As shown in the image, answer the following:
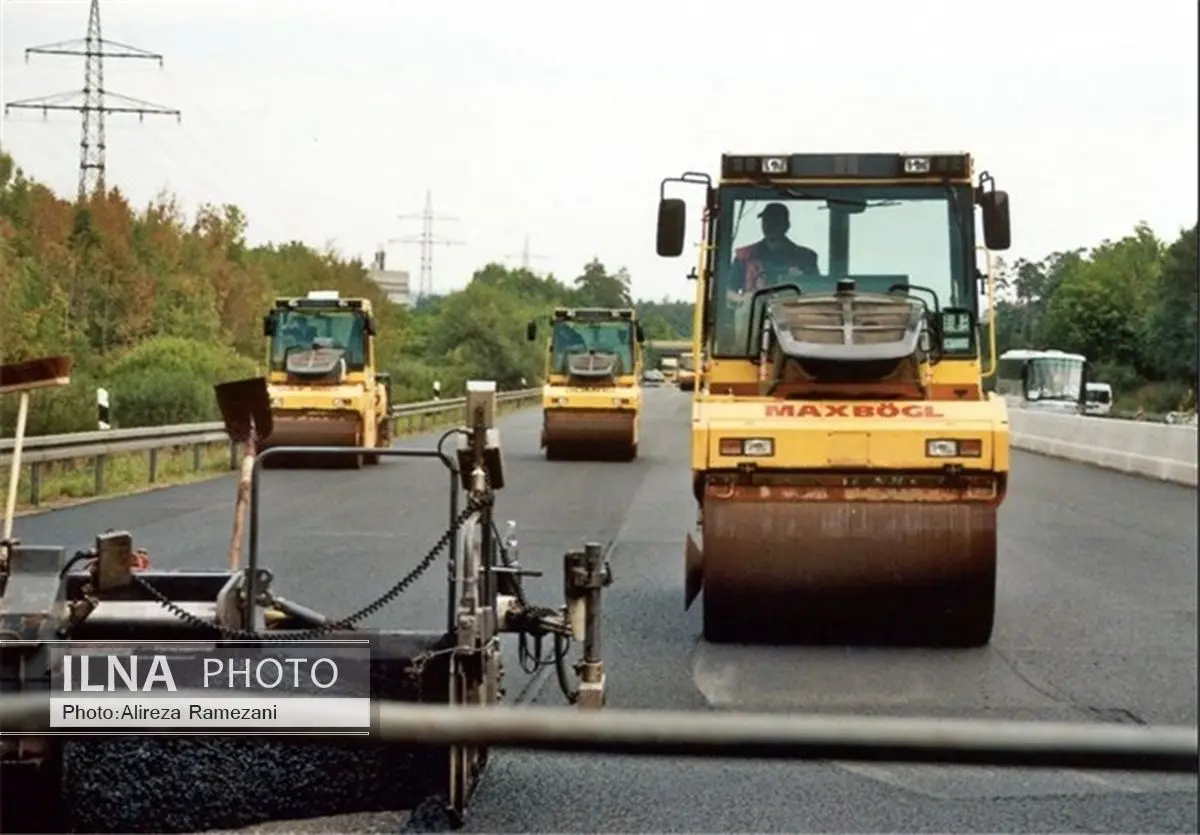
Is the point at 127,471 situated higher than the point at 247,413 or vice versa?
→ the point at 247,413

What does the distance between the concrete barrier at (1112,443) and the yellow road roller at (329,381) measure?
619 cm

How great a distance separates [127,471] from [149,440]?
71.9 inches

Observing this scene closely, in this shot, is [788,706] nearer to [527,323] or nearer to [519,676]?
[519,676]

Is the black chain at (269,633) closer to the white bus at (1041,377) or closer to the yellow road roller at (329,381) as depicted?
the white bus at (1041,377)

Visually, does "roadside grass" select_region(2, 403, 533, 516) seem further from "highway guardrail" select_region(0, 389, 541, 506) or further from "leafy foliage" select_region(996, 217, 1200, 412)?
"leafy foliage" select_region(996, 217, 1200, 412)

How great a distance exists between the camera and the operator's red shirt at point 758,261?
27.4 ft

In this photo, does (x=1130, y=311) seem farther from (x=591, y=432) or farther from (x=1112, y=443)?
(x=591, y=432)

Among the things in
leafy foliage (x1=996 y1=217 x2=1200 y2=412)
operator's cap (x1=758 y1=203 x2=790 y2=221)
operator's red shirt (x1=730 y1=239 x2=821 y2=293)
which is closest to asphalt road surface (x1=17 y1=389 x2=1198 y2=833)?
leafy foliage (x1=996 y1=217 x2=1200 y2=412)

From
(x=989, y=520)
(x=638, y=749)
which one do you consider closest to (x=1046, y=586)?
(x=989, y=520)

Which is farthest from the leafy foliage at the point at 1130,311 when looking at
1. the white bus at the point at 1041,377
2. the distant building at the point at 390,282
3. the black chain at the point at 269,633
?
the distant building at the point at 390,282

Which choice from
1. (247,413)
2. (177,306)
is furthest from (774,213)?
(247,413)

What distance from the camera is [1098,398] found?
810cm

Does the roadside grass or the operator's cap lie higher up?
the operator's cap

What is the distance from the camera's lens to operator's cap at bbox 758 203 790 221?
838 centimetres
